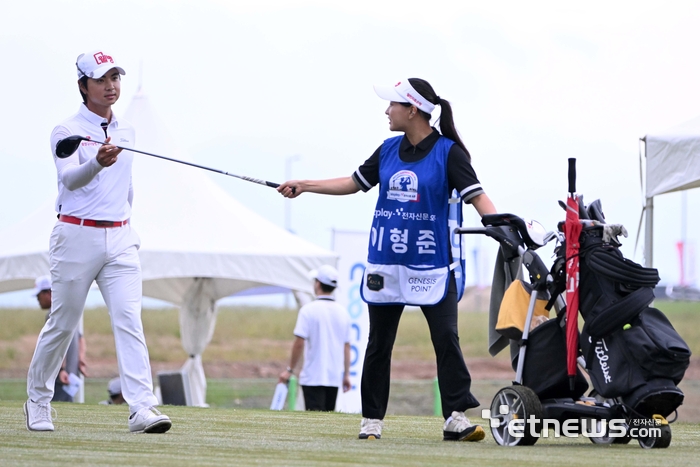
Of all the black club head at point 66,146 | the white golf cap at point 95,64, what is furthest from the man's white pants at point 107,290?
the white golf cap at point 95,64

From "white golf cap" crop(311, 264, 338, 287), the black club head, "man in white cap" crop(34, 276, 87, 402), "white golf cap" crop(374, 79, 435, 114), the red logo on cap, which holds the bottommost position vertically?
"man in white cap" crop(34, 276, 87, 402)

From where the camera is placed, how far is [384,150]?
244 inches

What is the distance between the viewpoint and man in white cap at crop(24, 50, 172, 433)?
19.8ft

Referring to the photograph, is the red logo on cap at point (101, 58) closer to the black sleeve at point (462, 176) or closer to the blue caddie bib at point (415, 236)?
the blue caddie bib at point (415, 236)

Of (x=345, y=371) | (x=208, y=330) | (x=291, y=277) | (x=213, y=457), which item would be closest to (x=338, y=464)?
(x=213, y=457)

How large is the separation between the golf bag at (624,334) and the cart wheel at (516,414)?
1.01 feet

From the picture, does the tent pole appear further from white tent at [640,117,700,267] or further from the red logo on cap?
the red logo on cap

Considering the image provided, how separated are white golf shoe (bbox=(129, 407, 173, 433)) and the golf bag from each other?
215 centimetres

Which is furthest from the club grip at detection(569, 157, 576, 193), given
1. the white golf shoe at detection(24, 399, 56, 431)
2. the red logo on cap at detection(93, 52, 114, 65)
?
the white golf shoe at detection(24, 399, 56, 431)

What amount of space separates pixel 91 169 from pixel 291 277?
808 centimetres

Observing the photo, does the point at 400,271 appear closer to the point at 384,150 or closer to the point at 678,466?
the point at 384,150

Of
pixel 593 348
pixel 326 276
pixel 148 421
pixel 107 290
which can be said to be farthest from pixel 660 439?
pixel 326 276

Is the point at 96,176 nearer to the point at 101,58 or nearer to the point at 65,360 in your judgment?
the point at 101,58

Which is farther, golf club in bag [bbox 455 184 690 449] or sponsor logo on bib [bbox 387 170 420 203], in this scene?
sponsor logo on bib [bbox 387 170 420 203]
